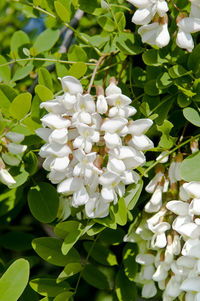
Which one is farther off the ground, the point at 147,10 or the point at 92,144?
the point at 147,10

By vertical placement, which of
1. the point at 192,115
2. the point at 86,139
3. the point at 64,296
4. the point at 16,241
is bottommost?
the point at 16,241

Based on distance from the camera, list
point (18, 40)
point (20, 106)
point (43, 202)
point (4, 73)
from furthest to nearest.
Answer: point (18, 40), point (4, 73), point (43, 202), point (20, 106)

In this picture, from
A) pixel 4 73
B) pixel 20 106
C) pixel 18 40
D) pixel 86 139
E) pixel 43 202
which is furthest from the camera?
pixel 18 40

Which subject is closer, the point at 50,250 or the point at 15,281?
the point at 15,281

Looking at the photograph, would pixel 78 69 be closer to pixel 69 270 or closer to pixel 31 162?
pixel 31 162

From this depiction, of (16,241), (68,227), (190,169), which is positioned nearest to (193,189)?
(190,169)

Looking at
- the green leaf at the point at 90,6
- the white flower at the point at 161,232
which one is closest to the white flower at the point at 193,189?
the white flower at the point at 161,232

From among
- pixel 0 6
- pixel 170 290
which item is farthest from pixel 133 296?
pixel 0 6
